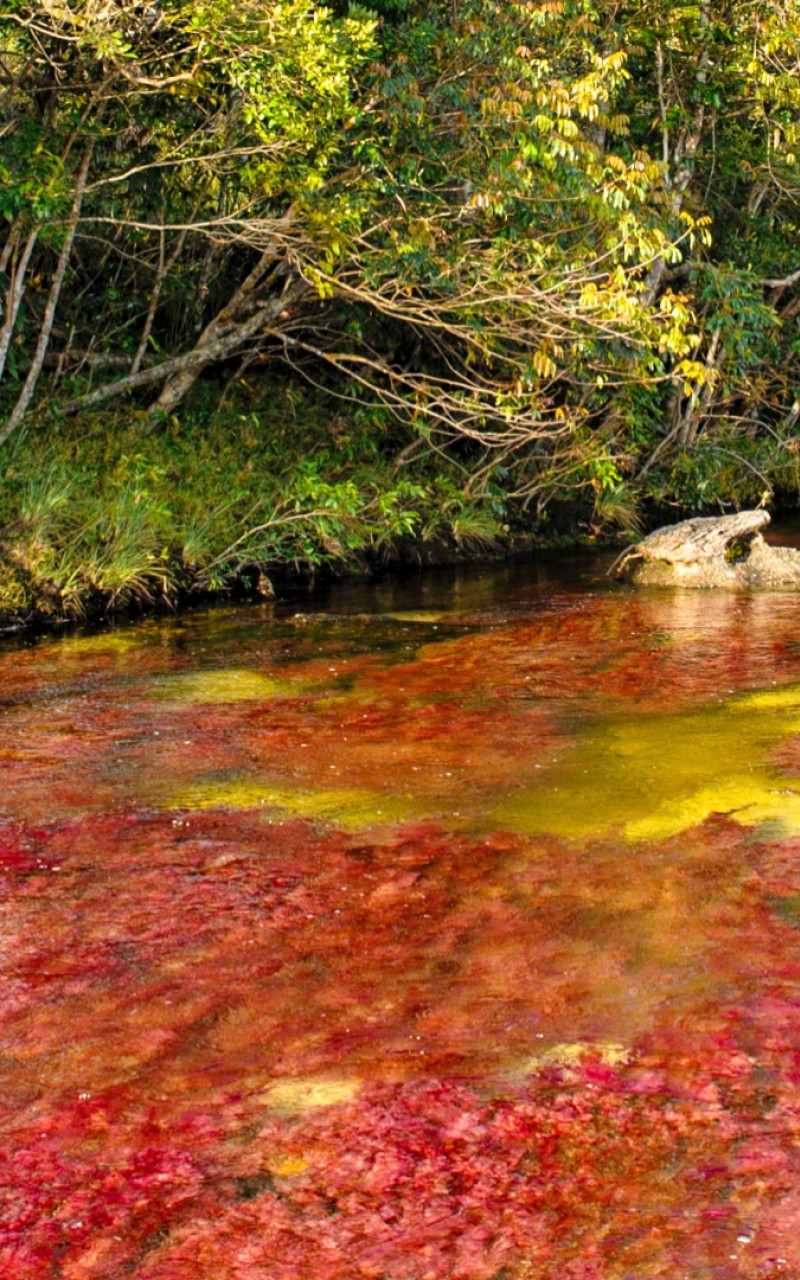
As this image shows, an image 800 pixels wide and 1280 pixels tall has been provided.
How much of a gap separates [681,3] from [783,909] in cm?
1155

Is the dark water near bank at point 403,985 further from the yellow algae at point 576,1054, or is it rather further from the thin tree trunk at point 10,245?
the thin tree trunk at point 10,245

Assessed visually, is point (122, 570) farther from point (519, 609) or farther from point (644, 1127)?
point (644, 1127)

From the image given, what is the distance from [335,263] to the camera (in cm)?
1147

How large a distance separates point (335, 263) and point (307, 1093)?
29.3 ft

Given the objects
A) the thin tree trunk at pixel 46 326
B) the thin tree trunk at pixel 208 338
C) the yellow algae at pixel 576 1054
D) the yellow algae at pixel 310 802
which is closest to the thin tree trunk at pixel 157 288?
the thin tree trunk at pixel 208 338

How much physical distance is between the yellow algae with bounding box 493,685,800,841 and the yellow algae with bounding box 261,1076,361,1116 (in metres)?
1.98

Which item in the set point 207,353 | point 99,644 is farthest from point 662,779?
point 207,353

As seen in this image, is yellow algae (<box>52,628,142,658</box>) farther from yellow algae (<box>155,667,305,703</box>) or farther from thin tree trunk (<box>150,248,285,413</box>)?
thin tree trunk (<box>150,248,285,413</box>)

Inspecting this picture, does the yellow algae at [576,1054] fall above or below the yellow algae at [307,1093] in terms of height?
above

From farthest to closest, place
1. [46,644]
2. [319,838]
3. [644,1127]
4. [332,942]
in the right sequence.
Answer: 1. [46,644]
2. [319,838]
3. [332,942]
4. [644,1127]

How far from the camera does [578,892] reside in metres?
4.71

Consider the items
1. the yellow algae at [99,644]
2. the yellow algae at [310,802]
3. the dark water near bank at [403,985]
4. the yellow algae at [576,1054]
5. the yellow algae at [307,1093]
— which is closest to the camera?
the dark water near bank at [403,985]

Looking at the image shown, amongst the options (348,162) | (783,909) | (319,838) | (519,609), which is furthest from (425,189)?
(783,909)

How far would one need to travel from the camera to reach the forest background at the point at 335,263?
1012 cm
